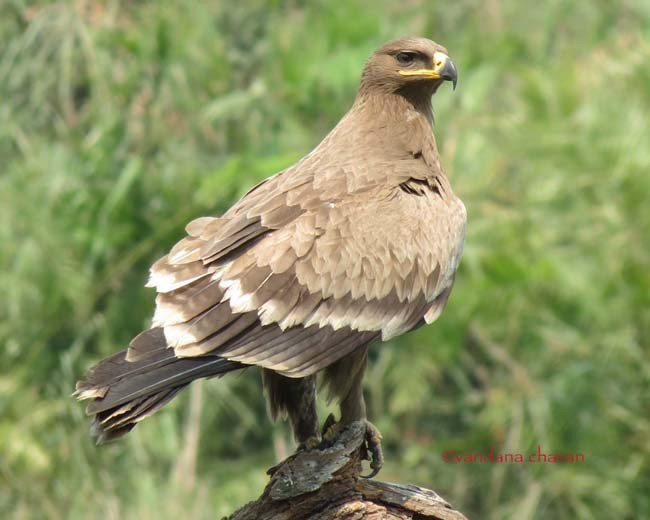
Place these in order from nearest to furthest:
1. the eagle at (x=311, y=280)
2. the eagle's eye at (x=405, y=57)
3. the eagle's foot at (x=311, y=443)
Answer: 1. the eagle at (x=311, y=280)
2. the eagle's foot at (x=311, y=443)
3. the eagle's eye at (x=405, y=57)

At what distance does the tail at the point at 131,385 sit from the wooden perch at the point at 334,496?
55 centimetres

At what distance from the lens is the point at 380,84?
5.89 metres

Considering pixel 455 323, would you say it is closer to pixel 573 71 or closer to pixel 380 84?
pixel 573 71

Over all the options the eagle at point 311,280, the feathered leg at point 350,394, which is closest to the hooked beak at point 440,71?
the eagle at point 311,280

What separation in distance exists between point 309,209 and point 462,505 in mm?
4759

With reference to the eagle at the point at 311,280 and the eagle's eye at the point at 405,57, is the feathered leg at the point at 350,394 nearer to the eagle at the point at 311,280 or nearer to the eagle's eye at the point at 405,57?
the eagle at the point at 311,280

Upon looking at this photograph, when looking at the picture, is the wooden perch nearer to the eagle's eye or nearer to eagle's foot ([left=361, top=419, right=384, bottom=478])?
eagle's foot ([left=361, top=419, right=384, bottom=478])

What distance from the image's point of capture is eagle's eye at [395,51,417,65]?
5.80 m

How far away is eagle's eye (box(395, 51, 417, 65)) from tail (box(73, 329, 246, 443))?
177 cm

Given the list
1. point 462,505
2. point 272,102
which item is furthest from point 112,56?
point 462,505

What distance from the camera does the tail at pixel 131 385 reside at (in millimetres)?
4598

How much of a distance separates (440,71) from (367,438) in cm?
156

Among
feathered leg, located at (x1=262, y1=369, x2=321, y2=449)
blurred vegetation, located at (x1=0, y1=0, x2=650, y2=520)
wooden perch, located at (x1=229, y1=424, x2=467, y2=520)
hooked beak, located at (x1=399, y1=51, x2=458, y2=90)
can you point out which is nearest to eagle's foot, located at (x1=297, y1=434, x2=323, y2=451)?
feathered leg, located at (x1=262, y1=369, x2=321, y2=449)

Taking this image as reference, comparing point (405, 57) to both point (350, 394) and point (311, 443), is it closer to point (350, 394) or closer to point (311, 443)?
point (350, 394)
